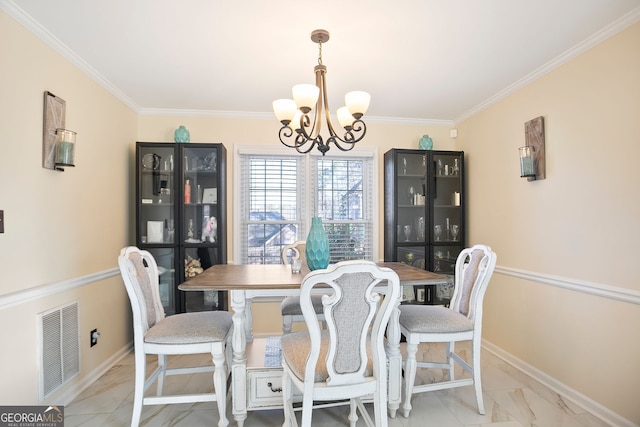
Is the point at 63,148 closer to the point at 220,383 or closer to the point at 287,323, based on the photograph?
the point at 220,383

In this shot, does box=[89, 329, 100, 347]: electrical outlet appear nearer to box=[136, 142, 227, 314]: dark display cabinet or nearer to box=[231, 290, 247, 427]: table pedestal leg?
box=[136, 142, 227, 314]: dark display cabinet

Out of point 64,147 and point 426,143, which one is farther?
point 426,143

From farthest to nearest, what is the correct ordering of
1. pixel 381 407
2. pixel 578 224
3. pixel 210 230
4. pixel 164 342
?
pixel 210 230 < pixel 578 224 < pixel 164 342 < pixel 381 407

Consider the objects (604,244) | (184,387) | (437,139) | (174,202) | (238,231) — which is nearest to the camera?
(604,244)

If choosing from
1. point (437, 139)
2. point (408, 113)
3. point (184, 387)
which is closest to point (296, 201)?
point (408, 113)

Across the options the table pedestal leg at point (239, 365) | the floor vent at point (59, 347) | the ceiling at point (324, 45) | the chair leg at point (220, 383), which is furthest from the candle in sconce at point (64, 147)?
the chair leg at point (220, 383)

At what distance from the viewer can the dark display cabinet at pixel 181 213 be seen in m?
3.48

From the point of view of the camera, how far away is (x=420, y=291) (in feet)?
12.6

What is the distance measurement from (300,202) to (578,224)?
2570 millimetres

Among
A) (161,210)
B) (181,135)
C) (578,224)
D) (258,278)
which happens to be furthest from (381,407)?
(181,135)

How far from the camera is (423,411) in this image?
2.30m

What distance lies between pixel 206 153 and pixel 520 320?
3390 mm

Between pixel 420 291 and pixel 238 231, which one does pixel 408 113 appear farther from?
pixel 238 231

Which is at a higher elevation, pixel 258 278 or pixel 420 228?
pixel 420 228
